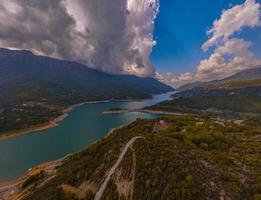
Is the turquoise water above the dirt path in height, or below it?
below

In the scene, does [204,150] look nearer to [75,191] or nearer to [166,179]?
[166,179]

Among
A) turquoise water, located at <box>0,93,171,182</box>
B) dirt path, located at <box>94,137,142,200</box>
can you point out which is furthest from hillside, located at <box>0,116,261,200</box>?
turquoise water, located at <box>0,93,171,182</box>

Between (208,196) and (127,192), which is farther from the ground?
(208,196)

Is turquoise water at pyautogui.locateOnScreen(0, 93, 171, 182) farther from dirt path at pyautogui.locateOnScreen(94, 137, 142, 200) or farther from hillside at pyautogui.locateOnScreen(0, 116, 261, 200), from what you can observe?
dirt path at pyautogui.locateOnScreen(94, 137, 142, 200)

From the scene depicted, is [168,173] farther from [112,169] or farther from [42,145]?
[42,145]

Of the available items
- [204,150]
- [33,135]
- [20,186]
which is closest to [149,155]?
[204,150]

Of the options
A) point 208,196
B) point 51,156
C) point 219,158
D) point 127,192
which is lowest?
point 51,156

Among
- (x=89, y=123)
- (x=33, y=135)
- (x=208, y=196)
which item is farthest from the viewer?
(x=89, y=123)

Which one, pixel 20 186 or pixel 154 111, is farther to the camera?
pixel 154 111
